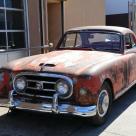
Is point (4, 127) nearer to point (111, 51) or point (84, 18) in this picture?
point (111, 51)

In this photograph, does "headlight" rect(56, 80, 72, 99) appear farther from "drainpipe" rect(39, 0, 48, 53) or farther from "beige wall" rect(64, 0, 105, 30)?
"beige wall" rect(64, 0, 105, 30)

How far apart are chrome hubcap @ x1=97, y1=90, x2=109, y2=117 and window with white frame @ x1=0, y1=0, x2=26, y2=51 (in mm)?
5397

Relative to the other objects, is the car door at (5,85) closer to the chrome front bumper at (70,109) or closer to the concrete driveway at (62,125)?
the concrete driveway at (62,125)

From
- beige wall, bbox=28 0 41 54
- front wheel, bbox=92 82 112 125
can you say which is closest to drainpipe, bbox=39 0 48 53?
beige wall, bbox=28 0 41 54

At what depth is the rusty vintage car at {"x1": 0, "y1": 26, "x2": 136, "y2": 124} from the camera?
5.14 meters

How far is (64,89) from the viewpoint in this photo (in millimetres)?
5156

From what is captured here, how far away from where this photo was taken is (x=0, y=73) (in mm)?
5867

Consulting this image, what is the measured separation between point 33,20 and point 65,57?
5561 mm

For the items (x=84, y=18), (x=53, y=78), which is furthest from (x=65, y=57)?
(x=84, y=18)

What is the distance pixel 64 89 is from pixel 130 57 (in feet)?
7.70

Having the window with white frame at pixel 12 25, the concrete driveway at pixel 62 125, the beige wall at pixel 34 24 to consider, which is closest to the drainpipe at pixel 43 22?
the beige wall at pixel 34 24

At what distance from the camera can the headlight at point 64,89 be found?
5141 millimetres

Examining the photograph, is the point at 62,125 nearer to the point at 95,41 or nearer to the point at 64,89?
the point at 64,89

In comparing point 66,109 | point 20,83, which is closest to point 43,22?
point 20,83
